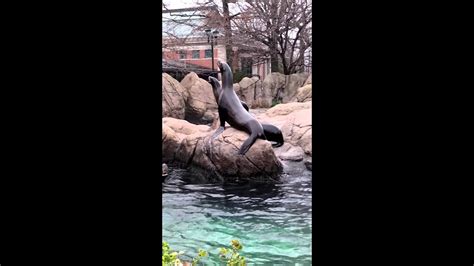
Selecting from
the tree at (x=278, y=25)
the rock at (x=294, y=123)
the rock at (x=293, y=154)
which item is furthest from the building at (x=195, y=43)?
the rock at (x=293, y=154)

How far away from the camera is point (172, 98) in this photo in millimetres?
14852

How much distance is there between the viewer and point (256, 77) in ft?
62.6

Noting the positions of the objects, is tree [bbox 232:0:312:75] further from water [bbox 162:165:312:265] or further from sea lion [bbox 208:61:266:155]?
water [bbox 162:165:312:265]

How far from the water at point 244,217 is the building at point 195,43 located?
8315mm

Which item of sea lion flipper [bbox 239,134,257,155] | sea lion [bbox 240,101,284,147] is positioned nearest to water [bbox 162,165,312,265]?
sea lion flipper [bbox 239,134,257,155]

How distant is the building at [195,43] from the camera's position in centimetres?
1691

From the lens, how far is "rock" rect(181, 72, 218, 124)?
51.5ft

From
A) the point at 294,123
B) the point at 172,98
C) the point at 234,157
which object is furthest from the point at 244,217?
the point at 172,98

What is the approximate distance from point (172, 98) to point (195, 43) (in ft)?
18.5

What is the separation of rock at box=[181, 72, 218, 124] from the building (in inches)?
57.0
